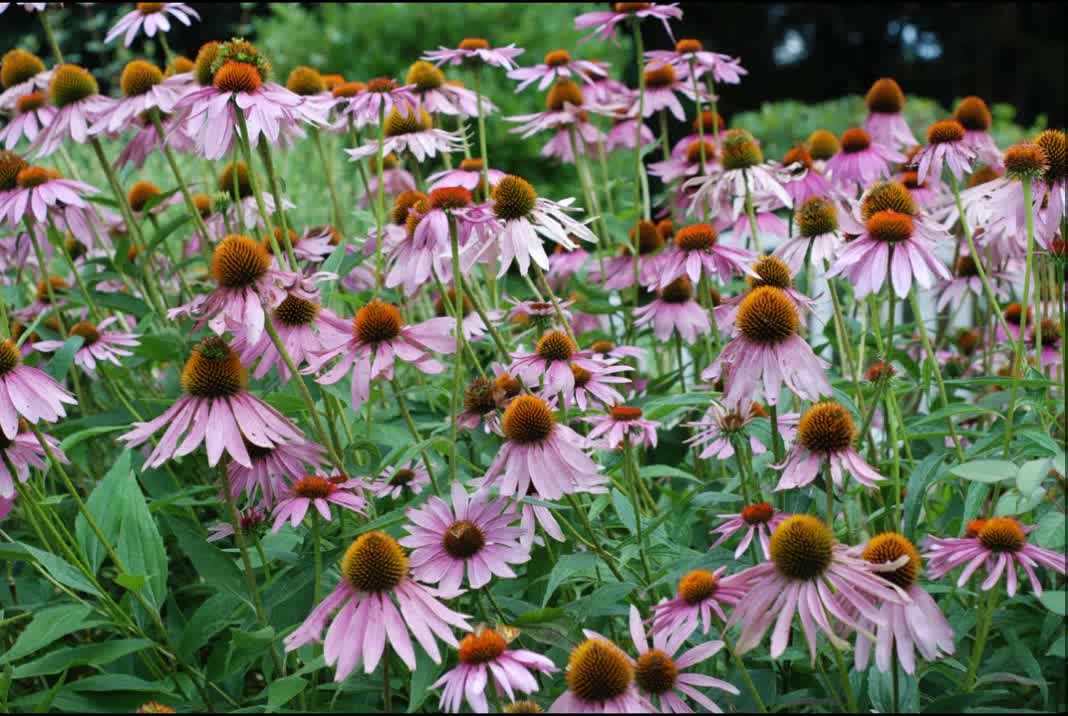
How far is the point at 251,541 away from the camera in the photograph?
185cm

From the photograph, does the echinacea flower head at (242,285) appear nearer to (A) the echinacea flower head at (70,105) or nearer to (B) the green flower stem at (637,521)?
(B) the green flower stem at (637,521)

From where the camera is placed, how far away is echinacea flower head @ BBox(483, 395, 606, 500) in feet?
4.68

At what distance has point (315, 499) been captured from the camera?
60.1 inches

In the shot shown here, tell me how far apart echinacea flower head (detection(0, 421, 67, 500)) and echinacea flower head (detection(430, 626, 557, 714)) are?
711 mm

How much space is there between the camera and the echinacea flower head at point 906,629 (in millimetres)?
1184

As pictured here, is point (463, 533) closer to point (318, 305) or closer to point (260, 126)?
point (318, 305)

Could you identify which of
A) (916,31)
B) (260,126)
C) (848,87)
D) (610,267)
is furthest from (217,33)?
(260,126)

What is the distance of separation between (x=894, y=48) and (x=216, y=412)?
12.4 meters

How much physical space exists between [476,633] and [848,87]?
12037mm

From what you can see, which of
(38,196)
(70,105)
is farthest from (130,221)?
(70,105)

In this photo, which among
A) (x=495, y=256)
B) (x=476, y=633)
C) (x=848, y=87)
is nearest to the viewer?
(x=476, y=633)

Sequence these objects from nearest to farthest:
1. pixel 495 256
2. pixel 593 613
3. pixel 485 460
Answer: pixel 593 613 → pixel 495 256 → pixel 485 460

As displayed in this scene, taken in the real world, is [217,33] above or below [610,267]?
below

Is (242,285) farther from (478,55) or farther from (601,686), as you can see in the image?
(478,55)
